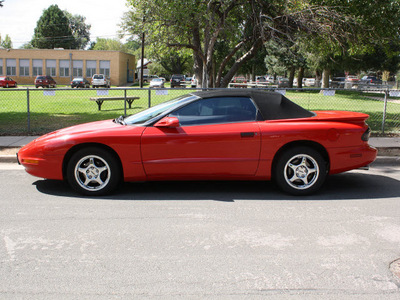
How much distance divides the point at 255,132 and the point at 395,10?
1107 centimetres

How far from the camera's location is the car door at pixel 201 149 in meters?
5.84

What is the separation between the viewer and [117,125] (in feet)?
20.2

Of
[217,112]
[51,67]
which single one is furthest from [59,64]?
[217,112]

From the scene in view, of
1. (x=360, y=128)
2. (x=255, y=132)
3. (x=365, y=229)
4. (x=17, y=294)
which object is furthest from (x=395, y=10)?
(x=17, y=294)

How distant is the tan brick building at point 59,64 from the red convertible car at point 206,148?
6417 cm

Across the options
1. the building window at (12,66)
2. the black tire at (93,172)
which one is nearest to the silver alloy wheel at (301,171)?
the black tire at (93,172)

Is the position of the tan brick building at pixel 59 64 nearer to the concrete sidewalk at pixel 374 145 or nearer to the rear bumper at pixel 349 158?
the concrete sidewalk at pixel 374 145

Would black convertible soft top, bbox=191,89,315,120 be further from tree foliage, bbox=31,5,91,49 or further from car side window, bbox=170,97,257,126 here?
tree foliage, bbox=31,5,91,49

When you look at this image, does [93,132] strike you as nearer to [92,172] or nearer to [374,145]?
[92,172]

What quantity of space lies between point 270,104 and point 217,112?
807 millimetres

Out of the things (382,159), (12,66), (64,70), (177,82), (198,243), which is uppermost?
(12,66)

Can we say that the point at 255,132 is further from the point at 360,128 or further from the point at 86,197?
the point at 86,197

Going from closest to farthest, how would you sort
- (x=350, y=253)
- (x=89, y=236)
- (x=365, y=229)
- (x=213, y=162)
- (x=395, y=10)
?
(x=350, y=253), (x=89, y=236), (x=365, y=229), (x=213, y=162), (x=395, y=10)

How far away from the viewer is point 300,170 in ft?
19.8
